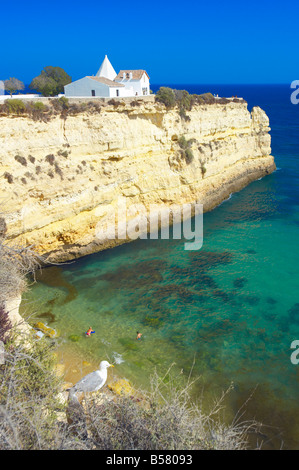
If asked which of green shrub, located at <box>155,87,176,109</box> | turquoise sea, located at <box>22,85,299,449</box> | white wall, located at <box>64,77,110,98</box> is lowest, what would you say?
turquoise sea, located at <box>22,85,299,449</box>

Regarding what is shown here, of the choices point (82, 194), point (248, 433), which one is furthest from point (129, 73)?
point (248, 433)

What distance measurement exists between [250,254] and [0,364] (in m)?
15.9

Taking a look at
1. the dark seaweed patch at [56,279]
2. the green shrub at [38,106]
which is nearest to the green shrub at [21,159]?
the green shrub at [38,106]

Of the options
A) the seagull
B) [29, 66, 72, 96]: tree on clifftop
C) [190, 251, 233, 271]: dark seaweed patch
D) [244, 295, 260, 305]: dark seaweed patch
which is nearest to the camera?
the seagull

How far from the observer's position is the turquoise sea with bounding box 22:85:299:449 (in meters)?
11.5

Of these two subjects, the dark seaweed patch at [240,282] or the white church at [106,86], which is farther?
the white church at [106,86]

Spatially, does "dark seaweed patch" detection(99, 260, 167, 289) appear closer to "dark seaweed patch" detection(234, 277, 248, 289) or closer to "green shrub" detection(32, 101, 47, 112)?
"dark seaweed patch" detection(234, 277, 248, 289)

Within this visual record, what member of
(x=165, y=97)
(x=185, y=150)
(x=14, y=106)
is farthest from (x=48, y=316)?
(x=165, y=97)

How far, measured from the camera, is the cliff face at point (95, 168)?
17.6 metres

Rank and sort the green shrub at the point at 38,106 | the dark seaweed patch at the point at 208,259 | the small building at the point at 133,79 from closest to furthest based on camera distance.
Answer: the green shrub at the point at 38,106 < the dark seaweed patch at the point at 208,259 < the small building at the point at 133,79

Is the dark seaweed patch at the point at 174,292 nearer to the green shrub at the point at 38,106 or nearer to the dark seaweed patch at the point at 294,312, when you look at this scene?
the dark seaweed patch at the point at 294,312

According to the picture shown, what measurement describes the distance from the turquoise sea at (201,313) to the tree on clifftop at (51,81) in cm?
1472

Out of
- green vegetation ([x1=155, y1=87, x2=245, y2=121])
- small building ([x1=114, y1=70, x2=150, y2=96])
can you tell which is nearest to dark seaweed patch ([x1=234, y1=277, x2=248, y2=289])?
green vegetation ([x1=155, y1=87, x2=245, y2=121])

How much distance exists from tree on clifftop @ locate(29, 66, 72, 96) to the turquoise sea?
14.7m
